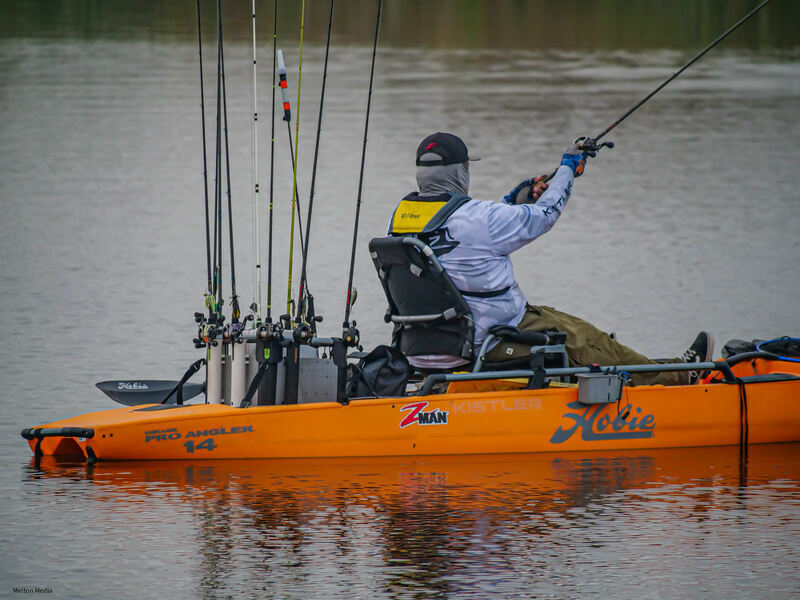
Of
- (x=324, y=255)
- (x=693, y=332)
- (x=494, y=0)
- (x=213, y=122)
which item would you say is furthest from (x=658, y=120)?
(x=494, y=0)

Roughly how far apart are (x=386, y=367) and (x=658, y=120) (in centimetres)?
1937

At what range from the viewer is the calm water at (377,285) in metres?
7.09

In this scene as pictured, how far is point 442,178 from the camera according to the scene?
9.15 metres

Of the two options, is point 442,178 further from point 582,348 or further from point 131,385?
point 131,385

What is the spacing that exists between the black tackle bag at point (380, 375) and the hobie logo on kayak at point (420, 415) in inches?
7.2

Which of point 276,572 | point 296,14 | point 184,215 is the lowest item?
point 276,572

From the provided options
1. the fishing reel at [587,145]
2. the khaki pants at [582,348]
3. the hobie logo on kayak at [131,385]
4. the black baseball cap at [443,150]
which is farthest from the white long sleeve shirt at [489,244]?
the hobie logo on kayak at [131,385]

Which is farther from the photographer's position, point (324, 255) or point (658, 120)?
point (658, 120)

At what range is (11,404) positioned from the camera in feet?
35.0

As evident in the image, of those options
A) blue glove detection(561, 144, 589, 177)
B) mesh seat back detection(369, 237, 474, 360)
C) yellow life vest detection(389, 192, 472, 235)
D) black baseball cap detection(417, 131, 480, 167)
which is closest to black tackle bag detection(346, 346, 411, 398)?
mesh seat back detection(369, 237, 474, 360)

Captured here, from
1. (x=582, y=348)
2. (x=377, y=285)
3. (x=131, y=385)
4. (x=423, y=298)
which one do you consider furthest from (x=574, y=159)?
(x=377, y=285)

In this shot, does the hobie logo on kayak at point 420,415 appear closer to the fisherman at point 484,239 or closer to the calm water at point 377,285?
the calm water at point 377,285

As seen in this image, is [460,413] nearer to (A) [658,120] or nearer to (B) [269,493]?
(B) [269,493]

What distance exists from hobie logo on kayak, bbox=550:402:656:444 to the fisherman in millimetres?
303
